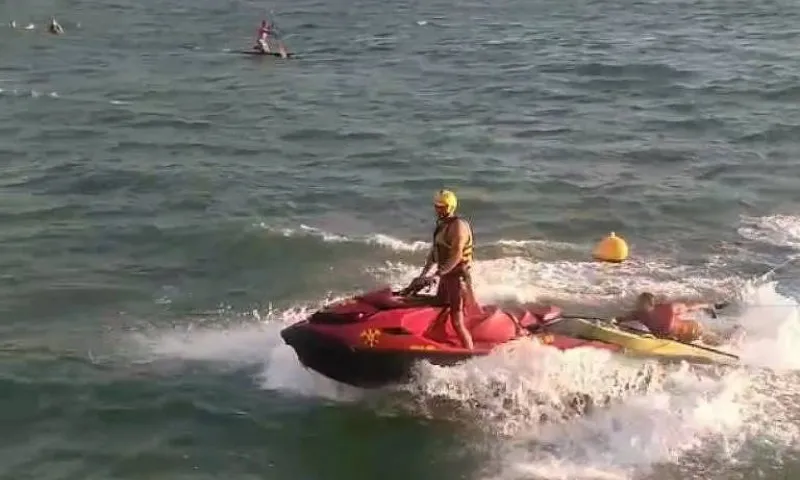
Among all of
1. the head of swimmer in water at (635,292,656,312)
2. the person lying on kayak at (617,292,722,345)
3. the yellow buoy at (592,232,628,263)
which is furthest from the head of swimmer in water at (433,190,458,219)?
the yellow buoy at (592,232,628,263)

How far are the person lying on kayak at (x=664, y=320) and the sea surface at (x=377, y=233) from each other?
56 centimetres

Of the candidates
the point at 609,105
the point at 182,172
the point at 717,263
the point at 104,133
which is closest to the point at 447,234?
the point at 717,263

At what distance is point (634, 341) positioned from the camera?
46.6ft

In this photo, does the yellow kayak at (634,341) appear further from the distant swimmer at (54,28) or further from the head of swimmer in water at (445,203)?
the distant swimmer at (54,28)

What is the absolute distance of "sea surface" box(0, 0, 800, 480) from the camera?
13.3 meters

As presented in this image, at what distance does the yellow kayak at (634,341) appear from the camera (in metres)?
14.2

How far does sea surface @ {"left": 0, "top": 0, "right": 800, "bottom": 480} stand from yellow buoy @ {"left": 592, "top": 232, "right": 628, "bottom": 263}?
206 mm

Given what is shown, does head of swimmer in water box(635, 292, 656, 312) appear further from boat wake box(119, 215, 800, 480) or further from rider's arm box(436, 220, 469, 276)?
rider's arm box(436, 220, 469, 276)

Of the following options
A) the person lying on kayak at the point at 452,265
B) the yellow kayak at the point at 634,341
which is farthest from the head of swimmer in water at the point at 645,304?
the person lying on kayak at the point at 452,265

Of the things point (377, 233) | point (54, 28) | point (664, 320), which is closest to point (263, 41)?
point (54, 28)

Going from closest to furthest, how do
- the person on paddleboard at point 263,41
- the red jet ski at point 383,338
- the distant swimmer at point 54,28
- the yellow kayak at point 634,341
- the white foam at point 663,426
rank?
the white foam at point 663,426 < the red jet ski at point 383,338 < the yellow kayak at point 634,341 < the person on paddleboard at point 263,41 < the distant swimmer at point 54,28

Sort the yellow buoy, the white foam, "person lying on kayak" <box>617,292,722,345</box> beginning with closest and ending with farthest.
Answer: the white foam
"person lying on kayak" <box>617,292,722,345</box>
the yellow buoy

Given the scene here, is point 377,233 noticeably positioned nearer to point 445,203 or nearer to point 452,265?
point 452,265

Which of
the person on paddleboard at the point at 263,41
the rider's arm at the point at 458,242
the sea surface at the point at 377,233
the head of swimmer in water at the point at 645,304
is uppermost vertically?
the rider's arm at the point at 458,242
